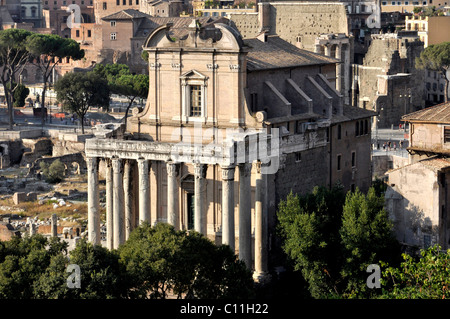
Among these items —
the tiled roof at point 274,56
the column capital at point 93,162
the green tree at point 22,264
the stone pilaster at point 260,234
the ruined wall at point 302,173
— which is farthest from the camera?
the tiled roof at point 274,56

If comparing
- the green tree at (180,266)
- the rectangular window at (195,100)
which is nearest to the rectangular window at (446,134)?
the rectangular window at (195,100)

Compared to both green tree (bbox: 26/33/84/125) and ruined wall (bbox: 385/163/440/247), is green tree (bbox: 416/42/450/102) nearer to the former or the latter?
green tree (bbox: 26/33/84/125)

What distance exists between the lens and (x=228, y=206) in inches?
2287

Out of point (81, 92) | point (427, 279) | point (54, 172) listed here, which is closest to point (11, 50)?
point (81, 92)

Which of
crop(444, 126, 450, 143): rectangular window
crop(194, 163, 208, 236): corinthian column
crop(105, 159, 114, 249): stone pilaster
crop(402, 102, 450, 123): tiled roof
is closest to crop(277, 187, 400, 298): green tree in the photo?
crop(194, 163, 208, 236): corinthian column

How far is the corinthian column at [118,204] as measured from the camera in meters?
61.2

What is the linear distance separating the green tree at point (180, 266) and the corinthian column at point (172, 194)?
4003mm

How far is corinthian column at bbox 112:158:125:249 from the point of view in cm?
6122

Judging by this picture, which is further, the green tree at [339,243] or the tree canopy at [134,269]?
the green tree at [339,243]

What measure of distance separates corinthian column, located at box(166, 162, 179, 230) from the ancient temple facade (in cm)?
5

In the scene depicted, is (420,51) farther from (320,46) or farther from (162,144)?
(162,144)

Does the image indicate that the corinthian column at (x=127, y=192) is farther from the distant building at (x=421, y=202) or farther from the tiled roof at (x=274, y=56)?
the distant building at (x=421, y=202)
